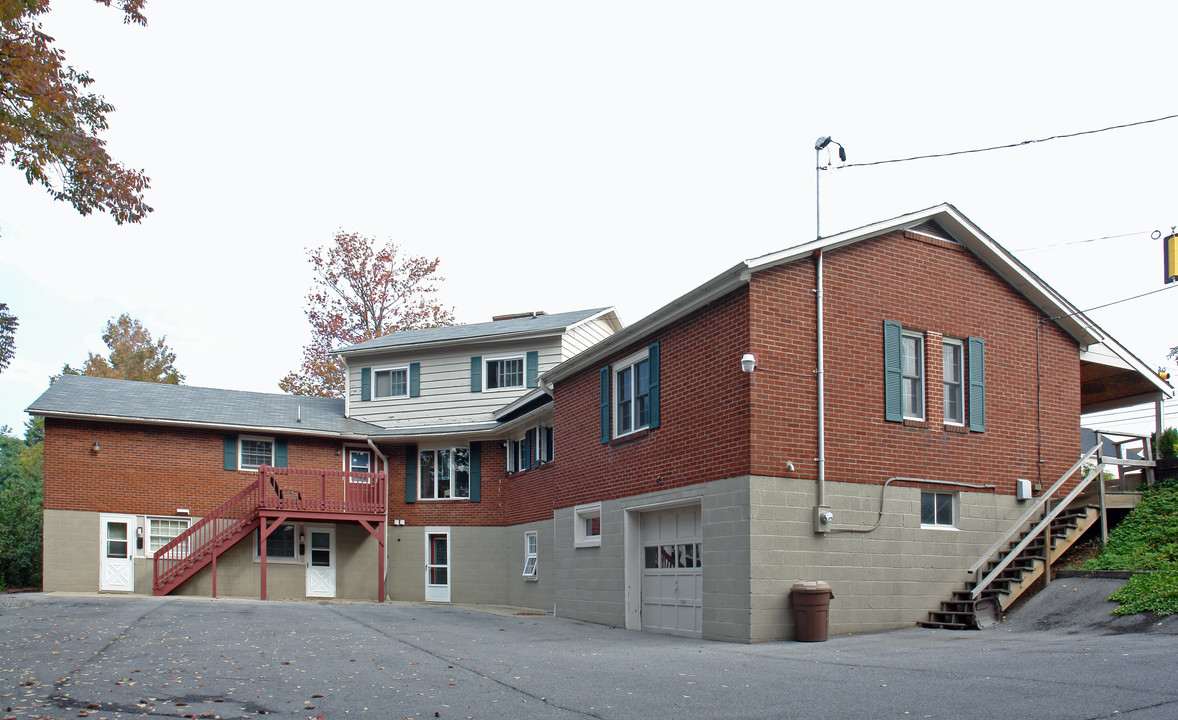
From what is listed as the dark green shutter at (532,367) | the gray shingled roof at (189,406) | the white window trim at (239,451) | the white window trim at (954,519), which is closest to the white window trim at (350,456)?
the gray shingled roof at (189,406)

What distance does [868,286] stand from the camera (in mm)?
15883

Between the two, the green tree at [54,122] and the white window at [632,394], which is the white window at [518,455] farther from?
the green tree at [54,122]

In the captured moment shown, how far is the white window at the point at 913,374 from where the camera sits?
1614cm

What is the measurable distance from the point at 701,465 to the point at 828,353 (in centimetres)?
269

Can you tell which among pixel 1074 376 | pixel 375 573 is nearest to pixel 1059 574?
pixel 1074 376

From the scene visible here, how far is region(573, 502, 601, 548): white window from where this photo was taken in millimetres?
19938

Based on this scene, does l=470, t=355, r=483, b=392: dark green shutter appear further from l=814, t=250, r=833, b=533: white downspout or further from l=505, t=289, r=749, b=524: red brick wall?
l=814, t=250, r=833, b=533: white downspout

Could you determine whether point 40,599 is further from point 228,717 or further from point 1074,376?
point 1074,376

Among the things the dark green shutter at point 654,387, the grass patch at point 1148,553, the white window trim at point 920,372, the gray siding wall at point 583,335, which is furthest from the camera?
the gray siding wall at point 583,335

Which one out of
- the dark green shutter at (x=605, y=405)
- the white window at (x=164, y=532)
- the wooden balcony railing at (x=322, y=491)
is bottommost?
the white window at (x=164, y=532)

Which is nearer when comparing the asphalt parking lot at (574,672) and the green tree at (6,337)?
the asphalt parking lot at (574,672)


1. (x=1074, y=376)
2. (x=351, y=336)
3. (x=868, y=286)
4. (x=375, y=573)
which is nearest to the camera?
(x=868, y=286)

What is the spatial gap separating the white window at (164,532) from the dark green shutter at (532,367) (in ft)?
34.3

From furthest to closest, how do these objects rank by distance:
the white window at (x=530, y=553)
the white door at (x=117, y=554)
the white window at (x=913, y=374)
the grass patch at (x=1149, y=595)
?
the white door at (x=117, y=554)
the white window at (x=530, y=553)
the white window at (x=913, y=374)
the grass patch at (x=1149, y=595)
